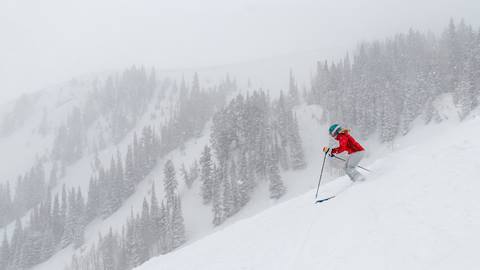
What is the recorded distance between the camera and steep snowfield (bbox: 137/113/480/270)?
6398mm

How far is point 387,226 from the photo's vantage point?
764cm

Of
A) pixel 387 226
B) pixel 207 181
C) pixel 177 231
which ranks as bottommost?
pixel 177 231

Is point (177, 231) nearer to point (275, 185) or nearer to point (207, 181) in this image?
point (207, 181)

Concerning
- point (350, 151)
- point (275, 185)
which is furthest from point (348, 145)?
point (275, 185)

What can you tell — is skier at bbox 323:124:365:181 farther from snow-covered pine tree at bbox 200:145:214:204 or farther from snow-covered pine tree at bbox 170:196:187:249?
snow-covered pine tree at bbox 200:145:214:204

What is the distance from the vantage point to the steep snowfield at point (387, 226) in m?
6.40

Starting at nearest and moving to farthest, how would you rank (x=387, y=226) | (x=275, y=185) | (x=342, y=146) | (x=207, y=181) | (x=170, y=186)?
(x=387, y=226)
(x=342, y=146)
(x=275, y=185)
(x=207, y=181)
(x=170, y=186)

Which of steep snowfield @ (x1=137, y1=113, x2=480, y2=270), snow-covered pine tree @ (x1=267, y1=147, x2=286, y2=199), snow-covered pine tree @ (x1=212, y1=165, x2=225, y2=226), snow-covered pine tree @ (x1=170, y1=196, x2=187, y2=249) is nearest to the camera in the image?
steep snowfield @ (x1=137, y1=113, x2=480, y2=270)

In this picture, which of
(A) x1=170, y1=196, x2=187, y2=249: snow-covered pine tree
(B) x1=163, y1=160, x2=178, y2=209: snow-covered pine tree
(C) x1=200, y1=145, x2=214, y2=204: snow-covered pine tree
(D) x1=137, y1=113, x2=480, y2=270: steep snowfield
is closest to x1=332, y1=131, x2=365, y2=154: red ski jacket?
(D) x1=137, y1=113, x2=480, y2=270: steep snowfield

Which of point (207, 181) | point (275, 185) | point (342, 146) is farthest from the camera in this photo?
point (207, 181)

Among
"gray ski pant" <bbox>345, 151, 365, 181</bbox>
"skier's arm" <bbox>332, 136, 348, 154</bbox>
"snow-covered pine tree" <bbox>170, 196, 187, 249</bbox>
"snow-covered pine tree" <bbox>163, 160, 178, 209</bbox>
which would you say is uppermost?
"skier's arm" <bbox>332, 136, 348, 154</bbox>

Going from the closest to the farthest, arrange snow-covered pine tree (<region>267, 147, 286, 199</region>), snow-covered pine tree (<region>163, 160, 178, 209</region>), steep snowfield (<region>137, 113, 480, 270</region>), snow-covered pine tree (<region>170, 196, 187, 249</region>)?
steep snowfield (<region>137, 113, 480, 270</region>) → snow-covered pine tree (<region>170, 196, 187, 249</region>) → snow-covered pine tree (<region>267, 147, 286, 199</region>) → snow-covered pine tree (<region>163, 160, 178, 209</region>)

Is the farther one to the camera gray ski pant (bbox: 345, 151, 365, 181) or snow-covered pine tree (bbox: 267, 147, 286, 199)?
snow-covered pine tree (bbox: 267, 147, 286, 199)

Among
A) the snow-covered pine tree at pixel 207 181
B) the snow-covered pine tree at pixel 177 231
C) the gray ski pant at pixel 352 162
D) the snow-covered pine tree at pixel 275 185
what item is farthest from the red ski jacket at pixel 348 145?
the snow-covered pine tree at pixel 207 181
